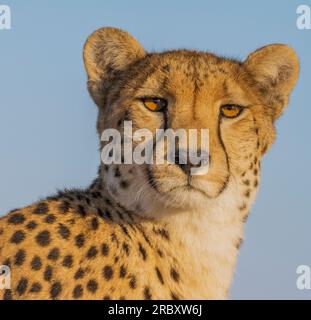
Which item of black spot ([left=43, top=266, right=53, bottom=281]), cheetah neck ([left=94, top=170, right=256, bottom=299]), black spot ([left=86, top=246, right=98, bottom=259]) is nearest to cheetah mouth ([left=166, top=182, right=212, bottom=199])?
cheetah neck ([left=94, top=170, right=256, bottom=299])

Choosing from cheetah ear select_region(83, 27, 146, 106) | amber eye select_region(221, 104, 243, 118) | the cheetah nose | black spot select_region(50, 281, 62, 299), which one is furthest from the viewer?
cheetah ear select_region(83, 27, 146, 106)

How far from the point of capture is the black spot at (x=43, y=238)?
4055 mm

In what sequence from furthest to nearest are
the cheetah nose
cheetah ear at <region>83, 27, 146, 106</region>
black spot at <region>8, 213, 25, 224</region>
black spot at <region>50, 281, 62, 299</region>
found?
cheetah ear at <region>83, 27, 146, 106</region>, black spot at <region>8, 213, 25, 224</region>, black spot at <region>50, 281, 62, 299</region>, the cheetah nose

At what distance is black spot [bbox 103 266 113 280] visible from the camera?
4.00 meters

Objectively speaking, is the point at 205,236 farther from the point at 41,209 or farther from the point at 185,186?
the point at 41,209

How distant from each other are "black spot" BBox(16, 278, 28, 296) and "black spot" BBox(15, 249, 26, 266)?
0.09 m

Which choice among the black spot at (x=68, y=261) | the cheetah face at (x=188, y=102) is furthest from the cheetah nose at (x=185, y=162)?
the black spot at (x=68, y=261)

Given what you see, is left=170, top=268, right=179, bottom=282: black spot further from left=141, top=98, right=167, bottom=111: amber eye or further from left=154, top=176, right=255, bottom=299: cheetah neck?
left=141, top=98, right=167, bottom=111: amber eye

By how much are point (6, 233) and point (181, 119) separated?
3.39 ft

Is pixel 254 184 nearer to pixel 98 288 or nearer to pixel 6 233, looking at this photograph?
pixel 98 288

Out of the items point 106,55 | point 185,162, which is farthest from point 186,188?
point 106,55

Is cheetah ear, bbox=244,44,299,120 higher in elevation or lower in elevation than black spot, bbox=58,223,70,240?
higher

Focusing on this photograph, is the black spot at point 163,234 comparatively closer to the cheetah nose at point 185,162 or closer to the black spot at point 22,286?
the cheetah nose at point 185,162

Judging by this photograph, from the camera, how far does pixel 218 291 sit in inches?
169
